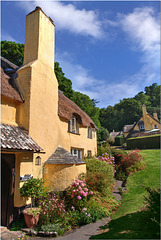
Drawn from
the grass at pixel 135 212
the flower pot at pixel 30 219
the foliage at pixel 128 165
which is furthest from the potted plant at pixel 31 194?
the foliage at pixel 128 165

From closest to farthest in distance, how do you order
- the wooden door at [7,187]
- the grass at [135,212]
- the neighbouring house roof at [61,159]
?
the grass at [135,212], the wooden door at [7,187], the neighbouring house roof at [61,159]

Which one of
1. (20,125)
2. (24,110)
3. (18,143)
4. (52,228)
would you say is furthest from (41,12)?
(52,228)

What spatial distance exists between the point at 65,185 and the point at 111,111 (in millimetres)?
64699

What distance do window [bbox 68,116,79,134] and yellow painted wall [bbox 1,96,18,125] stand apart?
17.6 ft

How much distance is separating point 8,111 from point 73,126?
21.8ft

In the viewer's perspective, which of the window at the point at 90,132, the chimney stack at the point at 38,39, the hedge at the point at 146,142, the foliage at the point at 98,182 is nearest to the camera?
the foliage at the point at 98,182

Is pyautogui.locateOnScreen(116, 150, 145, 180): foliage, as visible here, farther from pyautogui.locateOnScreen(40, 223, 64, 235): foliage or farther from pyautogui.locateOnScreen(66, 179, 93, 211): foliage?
pyautogui.locateOnScreen(40, 223, 64, 235): foliage

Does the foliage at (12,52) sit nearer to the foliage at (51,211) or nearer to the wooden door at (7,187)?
the wooden door at (7,187)

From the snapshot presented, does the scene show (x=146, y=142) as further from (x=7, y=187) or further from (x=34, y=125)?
(x=7, y=187)

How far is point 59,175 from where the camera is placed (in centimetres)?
918

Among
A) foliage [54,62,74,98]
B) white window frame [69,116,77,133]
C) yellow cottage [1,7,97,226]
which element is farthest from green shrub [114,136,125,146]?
→ yellow cottage [1,7,97,226]

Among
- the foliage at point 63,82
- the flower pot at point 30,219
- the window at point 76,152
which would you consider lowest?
the flower pot at point 30,219

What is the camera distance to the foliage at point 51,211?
7.19 m

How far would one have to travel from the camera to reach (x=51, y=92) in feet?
36.0
